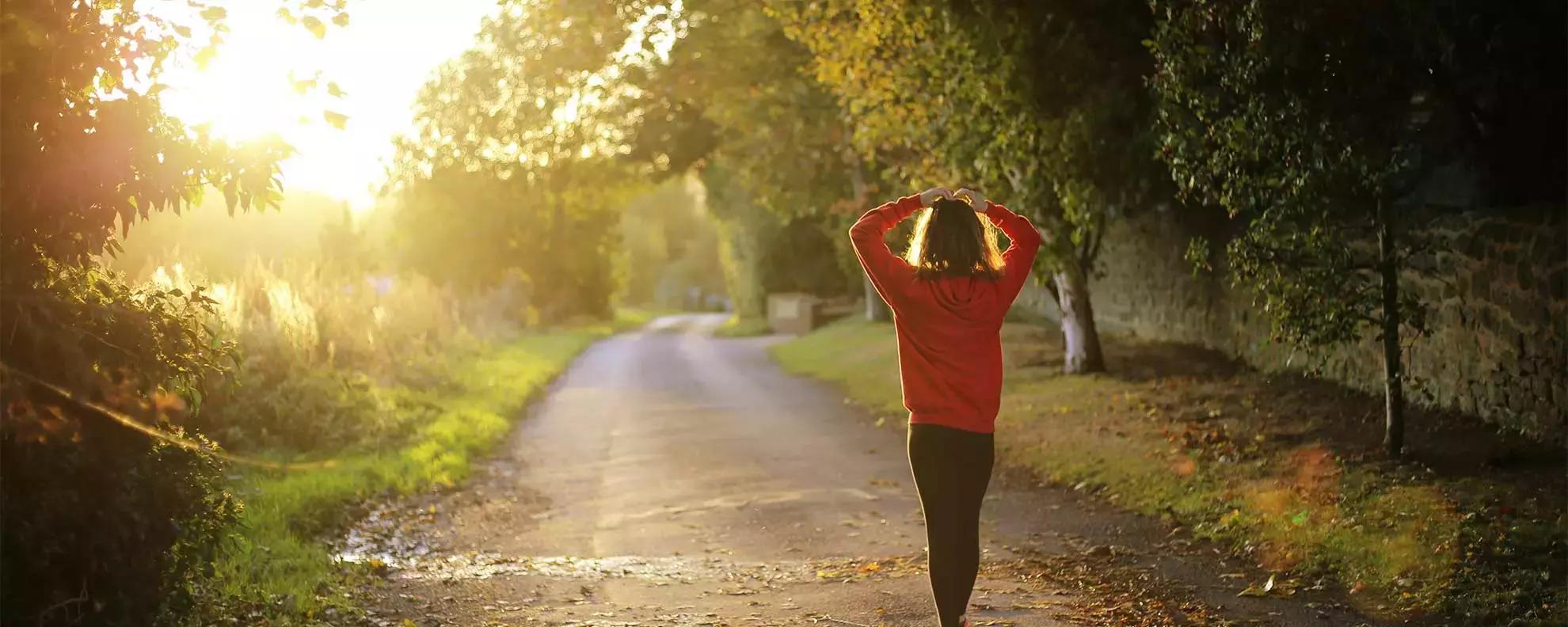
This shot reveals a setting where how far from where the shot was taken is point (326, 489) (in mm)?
10641

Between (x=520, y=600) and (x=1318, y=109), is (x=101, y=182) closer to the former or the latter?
(x=520, y=600)

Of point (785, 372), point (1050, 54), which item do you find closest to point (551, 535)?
point (1050, 54)

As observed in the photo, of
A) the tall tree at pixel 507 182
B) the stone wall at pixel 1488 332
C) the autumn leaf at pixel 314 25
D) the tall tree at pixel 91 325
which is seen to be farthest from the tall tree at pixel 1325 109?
the tall tree at pixel 507 182

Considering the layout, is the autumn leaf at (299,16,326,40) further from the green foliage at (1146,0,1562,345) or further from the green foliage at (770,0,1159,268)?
the green foliage at (770,0,1159,268)

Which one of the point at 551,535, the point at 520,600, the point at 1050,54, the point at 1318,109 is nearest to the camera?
the point at 520,600

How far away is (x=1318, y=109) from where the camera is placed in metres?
9.16

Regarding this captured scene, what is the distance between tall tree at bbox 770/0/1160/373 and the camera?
46.3 ft

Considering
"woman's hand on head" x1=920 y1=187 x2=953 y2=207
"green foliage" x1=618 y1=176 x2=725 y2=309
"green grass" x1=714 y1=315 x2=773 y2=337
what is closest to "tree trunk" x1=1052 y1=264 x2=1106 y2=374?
"woman's hand on head" x1=920 y1=187 x2=953 y2=207

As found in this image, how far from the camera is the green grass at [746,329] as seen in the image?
147ft

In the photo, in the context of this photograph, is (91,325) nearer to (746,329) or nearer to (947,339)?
(947,339)

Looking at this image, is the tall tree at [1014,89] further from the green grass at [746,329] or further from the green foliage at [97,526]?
the green grass at [746,329]

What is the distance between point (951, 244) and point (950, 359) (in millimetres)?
463

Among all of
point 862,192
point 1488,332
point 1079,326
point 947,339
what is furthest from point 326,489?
point 862,192

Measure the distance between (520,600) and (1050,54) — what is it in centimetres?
927
